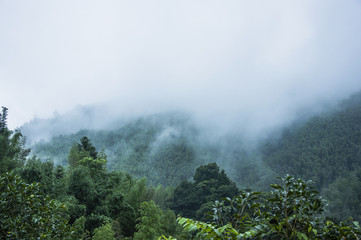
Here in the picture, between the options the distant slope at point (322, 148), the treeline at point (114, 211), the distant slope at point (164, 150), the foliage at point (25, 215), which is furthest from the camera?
the distant slope at point (164, 150)

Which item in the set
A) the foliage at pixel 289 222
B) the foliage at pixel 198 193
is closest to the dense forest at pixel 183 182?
the foliage at pixel 289 222

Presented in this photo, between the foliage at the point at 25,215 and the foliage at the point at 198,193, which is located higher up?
the foliage at the point at 198,193

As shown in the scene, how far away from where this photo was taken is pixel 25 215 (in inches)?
158

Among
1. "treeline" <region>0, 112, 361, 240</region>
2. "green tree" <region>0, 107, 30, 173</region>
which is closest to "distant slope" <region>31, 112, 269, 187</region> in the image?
"green tree" <region>0, 107, 30, 173</region>

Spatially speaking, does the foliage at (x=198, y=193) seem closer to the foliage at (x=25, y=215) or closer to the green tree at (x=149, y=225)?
the green tree at (x=149, y=225)

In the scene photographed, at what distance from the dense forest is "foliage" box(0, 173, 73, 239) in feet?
0.05

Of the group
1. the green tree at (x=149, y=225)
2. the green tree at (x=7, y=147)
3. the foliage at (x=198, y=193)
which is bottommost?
the green tree at (x=149, y=225)

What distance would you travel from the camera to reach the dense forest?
2.58m

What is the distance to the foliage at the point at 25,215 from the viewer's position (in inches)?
150

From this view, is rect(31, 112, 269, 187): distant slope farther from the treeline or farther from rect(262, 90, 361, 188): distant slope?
the treeline

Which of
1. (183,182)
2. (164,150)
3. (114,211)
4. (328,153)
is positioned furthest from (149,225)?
(164,150)

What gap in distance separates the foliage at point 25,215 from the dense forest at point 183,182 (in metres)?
0.01

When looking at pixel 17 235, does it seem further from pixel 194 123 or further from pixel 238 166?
pixel 194 123

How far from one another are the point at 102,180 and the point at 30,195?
1480cm
